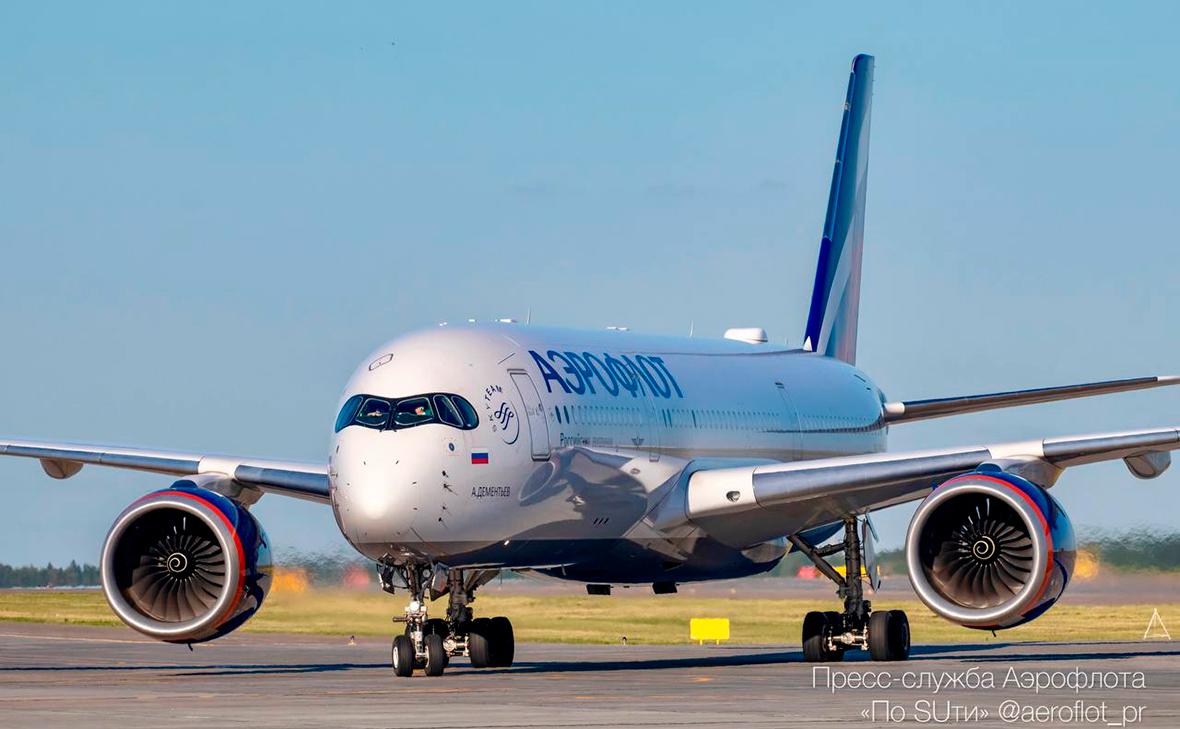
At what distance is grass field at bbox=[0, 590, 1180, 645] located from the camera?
31.9 meters

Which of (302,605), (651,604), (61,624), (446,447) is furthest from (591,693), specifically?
(61,624)

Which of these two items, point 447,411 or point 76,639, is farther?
point 76,639

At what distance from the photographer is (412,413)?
21.6 m

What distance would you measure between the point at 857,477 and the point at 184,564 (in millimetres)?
7754

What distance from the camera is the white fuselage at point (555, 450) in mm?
21328

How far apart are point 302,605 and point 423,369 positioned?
1068 centimetres

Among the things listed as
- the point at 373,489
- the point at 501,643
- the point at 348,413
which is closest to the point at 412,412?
the point at 348,413

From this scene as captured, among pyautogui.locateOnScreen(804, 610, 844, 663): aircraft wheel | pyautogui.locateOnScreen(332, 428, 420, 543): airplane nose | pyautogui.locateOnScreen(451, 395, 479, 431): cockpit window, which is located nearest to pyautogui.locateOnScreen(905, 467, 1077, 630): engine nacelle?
pyautogui.locateOnScreen(804, 610, 844, 663): aircraft wheel

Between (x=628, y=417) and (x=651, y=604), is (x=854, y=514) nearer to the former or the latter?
(x=628, y=417)

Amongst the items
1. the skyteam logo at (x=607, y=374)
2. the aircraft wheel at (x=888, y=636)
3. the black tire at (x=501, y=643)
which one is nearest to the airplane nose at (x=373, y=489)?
the skyteam logo at (x=607, y=374)

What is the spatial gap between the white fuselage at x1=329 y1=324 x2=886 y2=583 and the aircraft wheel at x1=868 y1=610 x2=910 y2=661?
208 cm

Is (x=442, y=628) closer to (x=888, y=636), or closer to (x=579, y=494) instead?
(x=579, y=494)

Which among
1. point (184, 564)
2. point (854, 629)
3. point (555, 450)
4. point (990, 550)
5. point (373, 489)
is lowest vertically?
point (854, 629)

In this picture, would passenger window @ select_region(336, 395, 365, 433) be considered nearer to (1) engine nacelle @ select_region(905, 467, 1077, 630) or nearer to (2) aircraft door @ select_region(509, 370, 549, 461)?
(2) aircraft door @ select_region(509, 370, 549, 461)
